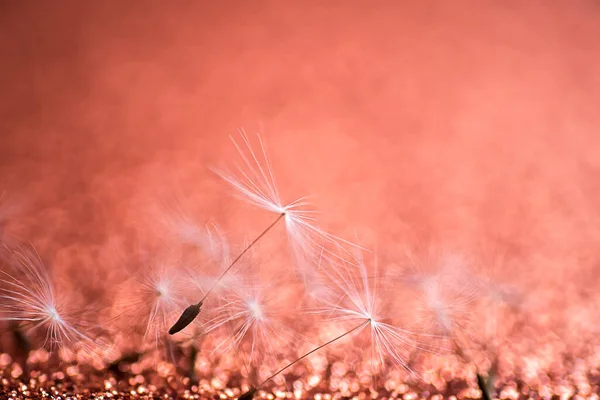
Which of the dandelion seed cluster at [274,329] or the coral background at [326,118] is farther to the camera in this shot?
the coral background at [326,118]

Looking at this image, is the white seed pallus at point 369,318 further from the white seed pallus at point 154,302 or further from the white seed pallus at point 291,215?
the white seed pallus at point 154,302

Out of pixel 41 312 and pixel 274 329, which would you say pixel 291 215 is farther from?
pixel 41 312

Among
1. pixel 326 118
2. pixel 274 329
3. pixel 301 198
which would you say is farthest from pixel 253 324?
pixel 326 118

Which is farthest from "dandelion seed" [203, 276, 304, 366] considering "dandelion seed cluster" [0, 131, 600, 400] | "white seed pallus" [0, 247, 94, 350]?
"white seed pallus" [0, 247, 94, 350]

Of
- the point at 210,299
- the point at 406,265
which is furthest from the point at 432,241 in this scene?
the point at 210,299

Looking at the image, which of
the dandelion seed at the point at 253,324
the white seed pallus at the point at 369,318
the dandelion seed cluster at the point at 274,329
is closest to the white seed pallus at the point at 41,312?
the dandelion seed cluster at the point at 274,329

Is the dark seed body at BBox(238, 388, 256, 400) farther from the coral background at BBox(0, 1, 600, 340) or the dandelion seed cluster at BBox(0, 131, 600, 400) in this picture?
the coral background at BBox(0, 1, 600, 340)

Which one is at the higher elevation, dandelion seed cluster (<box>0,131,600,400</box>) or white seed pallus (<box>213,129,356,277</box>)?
white seed pallus (<box>213,129,356,277</box>)
